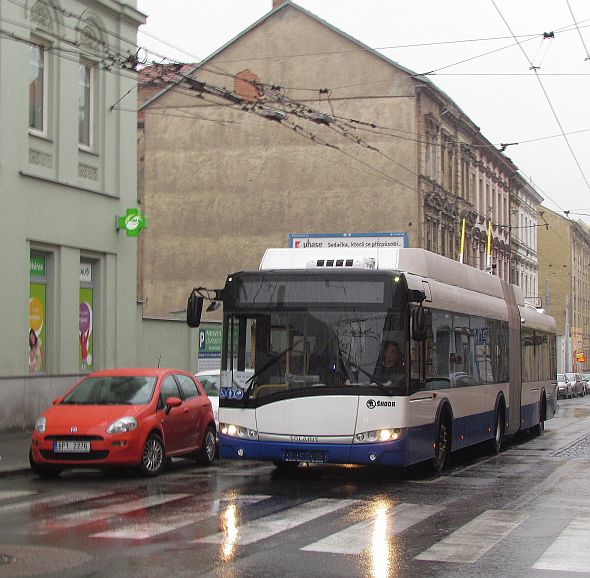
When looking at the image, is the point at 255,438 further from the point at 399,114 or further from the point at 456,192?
the point at 456,192

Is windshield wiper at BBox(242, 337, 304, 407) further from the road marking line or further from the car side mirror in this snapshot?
the road marking line

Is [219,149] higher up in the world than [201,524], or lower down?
higher up

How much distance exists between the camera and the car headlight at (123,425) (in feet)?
48.7

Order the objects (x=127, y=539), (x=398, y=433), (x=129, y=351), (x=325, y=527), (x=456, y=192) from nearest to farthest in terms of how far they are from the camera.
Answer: (x=127, y=539) → (x=325, y=527) → (x=398, y=433) → (x=129, y=351) → (x=456, y=192)

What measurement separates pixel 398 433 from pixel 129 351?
45.1ft

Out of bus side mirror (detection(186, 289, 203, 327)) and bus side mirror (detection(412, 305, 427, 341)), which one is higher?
bus side mirror (detection(186, 289, 203, 327))

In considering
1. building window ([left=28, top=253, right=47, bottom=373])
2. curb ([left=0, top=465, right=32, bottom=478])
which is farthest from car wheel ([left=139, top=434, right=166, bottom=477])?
building window ([left=28, top=253, right=47, bottom=373])

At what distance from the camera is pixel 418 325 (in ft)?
45.4

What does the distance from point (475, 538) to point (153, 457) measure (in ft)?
20.9

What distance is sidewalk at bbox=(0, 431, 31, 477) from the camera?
51.5 ft

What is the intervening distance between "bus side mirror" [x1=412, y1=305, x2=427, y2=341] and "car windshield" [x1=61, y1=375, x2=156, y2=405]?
399 centimetres


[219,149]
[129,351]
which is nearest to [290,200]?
[219,149]

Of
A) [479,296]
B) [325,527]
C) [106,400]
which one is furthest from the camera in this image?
[479,296]

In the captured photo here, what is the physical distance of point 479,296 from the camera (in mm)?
18984
